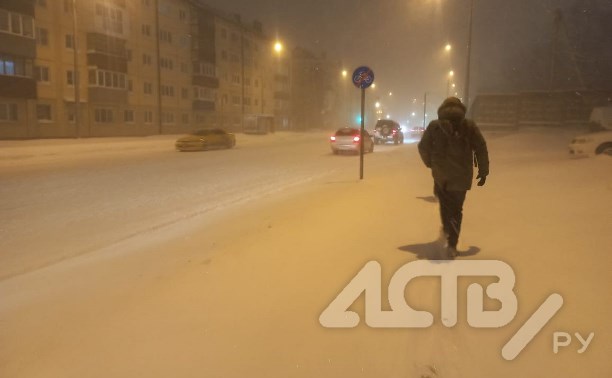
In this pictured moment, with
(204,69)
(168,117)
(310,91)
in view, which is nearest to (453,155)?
Result: (168,117)

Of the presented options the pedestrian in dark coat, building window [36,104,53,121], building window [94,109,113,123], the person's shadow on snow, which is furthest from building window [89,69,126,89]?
the pedestrian in dark coat

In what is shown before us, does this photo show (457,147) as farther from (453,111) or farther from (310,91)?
(310,91)

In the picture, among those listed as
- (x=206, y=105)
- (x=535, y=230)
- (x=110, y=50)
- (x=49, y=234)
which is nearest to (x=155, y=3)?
(x=110, y=50)

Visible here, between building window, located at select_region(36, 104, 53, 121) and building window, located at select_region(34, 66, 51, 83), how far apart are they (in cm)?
192

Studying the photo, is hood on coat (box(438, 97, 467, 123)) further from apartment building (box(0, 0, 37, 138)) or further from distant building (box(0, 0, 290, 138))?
apartment building (box(0, 0, 37, 138))

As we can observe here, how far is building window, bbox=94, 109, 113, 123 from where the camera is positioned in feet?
138

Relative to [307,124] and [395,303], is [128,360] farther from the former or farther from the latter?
[307,124]

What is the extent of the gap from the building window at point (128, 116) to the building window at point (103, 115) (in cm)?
199

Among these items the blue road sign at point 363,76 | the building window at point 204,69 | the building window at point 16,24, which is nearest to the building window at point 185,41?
the building window at point 204,69

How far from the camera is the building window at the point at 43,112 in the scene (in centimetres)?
3684

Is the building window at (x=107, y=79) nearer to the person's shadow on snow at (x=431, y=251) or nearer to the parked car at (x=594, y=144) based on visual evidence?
the parked car at (x=594, y=144)

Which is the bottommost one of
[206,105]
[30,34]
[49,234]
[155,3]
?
[49,234]

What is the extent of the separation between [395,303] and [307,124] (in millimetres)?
89937

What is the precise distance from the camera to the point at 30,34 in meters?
35.1
